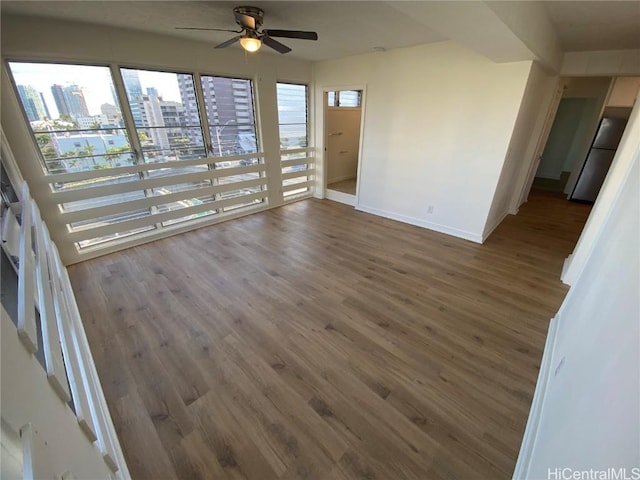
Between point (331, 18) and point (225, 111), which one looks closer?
point (331, 18)

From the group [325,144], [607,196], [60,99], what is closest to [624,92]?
[607,196]

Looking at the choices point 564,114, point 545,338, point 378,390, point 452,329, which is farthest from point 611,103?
point 378,390

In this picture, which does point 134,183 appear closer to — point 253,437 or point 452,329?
point 253,437

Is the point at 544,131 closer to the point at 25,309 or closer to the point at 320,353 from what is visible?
the point at 320,353

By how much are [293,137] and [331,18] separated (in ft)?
8.38

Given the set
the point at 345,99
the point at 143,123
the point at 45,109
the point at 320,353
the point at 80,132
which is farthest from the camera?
the point at 345,99

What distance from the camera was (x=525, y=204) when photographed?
5.37 meters

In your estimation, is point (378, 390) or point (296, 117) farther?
point (296, 117)

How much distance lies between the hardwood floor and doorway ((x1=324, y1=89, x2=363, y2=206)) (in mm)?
2305

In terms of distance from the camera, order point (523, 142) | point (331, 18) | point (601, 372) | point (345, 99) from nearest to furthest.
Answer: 1. point (601, 372)
2. point (331, 18)
3. point (523, 142)
4. point (345, 99)

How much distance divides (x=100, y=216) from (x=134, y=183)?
0.54m

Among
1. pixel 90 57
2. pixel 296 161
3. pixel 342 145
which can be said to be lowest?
pixel 296 161

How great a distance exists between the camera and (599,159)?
17.5 feet

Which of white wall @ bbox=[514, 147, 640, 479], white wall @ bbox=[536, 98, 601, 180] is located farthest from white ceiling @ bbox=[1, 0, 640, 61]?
white wall @ bbox=[536, 98, 601, 180]
